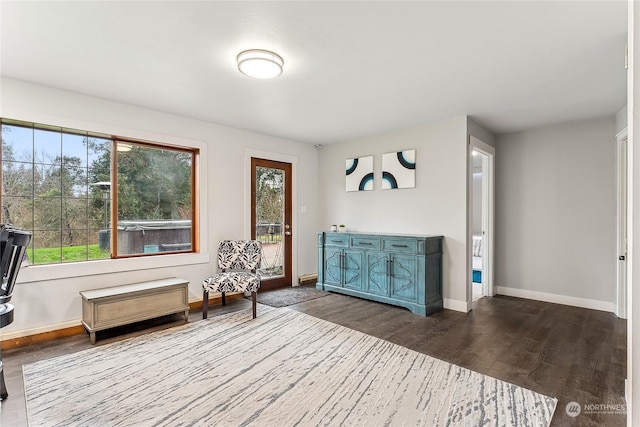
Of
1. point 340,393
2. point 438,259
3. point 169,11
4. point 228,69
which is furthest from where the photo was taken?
point 438,259

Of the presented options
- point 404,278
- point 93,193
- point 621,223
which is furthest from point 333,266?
point 621,223

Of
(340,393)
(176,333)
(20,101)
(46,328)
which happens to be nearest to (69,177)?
(20,101)

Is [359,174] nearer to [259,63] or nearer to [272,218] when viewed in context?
[272,218]

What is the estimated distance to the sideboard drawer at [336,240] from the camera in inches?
184

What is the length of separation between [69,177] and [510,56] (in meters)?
4.33

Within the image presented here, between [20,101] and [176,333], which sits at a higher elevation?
[20,101]

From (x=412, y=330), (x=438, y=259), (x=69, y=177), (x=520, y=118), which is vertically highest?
(x=520, y=118)

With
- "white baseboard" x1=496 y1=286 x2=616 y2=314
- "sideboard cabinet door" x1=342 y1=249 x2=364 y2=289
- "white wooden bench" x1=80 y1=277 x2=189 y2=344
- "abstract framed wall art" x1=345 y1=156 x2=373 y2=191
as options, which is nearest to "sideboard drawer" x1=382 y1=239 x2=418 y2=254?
"sideboard cabinet door" x1=342 y1=249 x2=364 y2=289

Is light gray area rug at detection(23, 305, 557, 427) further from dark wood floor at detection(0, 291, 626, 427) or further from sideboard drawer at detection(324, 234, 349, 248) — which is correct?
sideboard drawer at detection(324, 234, 349, 248)

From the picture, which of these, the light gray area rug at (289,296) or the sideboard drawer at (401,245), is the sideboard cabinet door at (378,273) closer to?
the sideboard drawer at (401,245)

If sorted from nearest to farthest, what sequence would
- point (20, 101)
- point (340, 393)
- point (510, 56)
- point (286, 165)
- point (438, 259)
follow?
1. point (340, 393)
2. point (510, 56)
3. point (20, 101)
4. point (438, 259)
5. point (286, 165)

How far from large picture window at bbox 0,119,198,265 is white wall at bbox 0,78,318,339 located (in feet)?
0.53

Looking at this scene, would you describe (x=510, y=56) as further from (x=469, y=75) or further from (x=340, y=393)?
(x=340, y=393)

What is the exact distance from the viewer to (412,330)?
3322 millimetres
